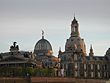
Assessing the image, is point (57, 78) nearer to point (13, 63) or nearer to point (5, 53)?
point (13, 63)

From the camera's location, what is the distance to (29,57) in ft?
397

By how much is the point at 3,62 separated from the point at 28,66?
19.0 feet

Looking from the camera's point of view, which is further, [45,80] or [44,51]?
[44,51]

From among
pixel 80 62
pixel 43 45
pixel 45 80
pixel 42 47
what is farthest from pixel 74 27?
pixel 45 80

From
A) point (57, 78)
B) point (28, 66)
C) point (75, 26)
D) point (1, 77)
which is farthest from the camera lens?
point (75, 26)

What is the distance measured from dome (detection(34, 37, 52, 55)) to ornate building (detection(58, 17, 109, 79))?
9463mm

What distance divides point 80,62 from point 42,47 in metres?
20.7

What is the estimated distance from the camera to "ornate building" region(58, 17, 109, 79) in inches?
5022

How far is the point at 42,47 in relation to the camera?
146 m

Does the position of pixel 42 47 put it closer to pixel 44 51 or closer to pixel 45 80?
pixel 44 51

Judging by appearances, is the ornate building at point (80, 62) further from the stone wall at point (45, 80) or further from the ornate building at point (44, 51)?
the stone wall at point (45, 80)

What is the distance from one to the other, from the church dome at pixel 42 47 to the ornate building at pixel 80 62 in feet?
30.9

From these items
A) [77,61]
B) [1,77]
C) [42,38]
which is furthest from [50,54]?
[1,77]

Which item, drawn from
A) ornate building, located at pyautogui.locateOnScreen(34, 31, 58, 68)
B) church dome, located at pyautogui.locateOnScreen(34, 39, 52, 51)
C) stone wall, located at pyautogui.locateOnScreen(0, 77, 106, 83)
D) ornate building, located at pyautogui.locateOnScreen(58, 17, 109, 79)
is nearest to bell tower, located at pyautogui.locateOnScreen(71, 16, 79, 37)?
ornate building, located at pyautogui.locateOnScreen(58, 17, 109, 79)
